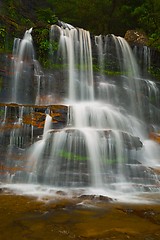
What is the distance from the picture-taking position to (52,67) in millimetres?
15766

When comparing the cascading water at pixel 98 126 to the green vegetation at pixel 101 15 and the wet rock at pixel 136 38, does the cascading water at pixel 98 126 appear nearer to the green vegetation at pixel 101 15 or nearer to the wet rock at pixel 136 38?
the wet rock at pixel 136 38

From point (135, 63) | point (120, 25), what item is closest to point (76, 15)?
point (120, 25)

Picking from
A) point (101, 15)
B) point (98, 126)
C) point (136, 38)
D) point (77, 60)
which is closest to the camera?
point (98, 126)

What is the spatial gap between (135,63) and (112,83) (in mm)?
2947

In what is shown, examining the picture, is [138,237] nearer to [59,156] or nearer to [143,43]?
[59,156]

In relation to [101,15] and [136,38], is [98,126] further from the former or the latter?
[101,15]

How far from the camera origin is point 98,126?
11492 mm

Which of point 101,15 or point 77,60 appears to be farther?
point 101,15

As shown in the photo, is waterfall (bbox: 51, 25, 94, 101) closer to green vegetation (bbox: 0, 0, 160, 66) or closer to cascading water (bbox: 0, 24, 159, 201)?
cascading water (bbox: 0, 24, 159, 201)

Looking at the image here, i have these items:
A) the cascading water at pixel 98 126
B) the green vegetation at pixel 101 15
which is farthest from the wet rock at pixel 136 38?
the cascading water at pixel 98 126

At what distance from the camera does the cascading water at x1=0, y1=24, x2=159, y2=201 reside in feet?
27.5

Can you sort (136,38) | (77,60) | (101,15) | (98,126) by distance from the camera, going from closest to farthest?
(98,126) → (77,60) → (136,38) → (101,15)

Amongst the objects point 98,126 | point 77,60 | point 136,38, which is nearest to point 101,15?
point 136,38

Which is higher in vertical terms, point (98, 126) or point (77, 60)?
point (77, 60)
